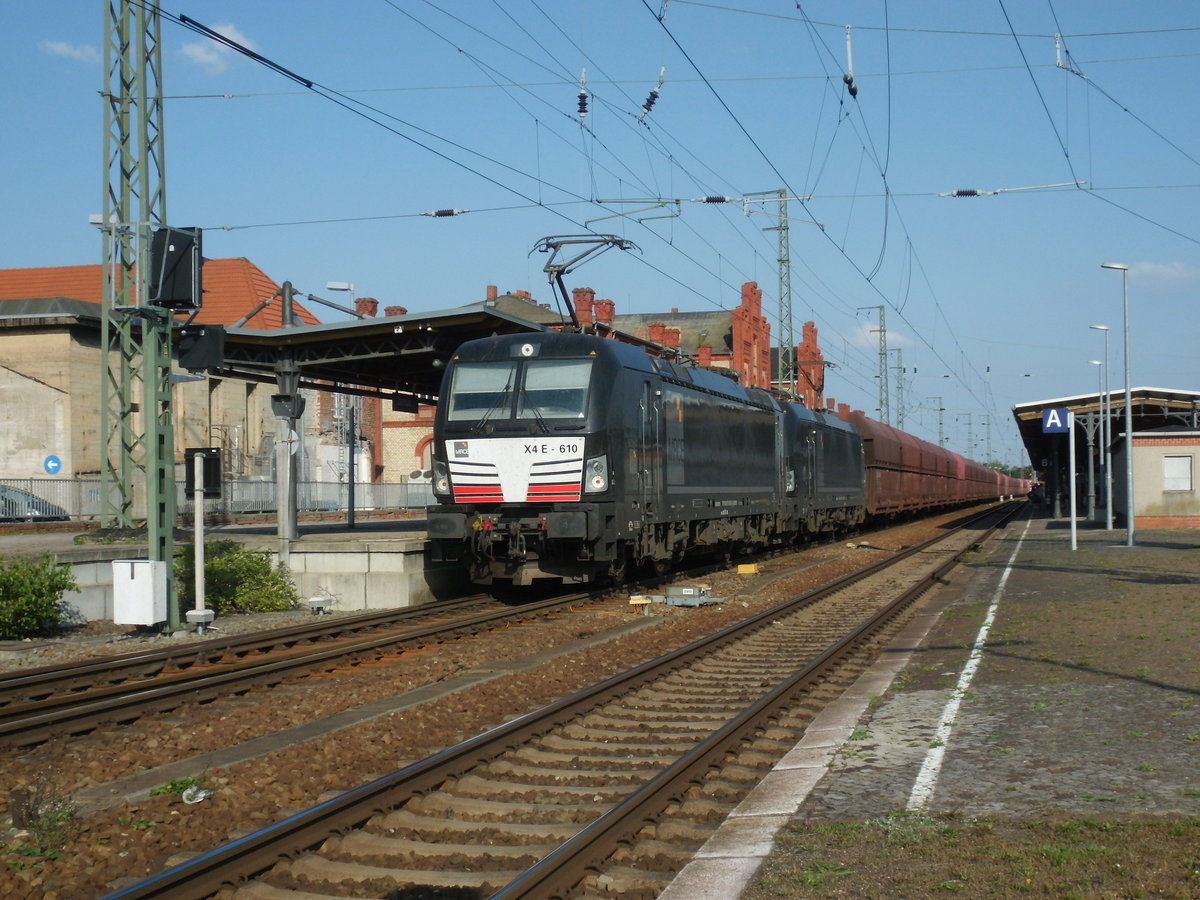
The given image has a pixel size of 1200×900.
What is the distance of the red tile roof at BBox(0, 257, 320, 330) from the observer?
181 ft

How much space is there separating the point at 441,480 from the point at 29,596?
5405mm

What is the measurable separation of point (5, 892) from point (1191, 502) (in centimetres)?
3551

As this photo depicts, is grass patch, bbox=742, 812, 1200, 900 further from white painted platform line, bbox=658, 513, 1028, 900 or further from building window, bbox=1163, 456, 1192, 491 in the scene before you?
building window, bbox=1163, 456, 1192, 491

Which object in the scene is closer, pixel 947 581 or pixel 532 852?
pixel 532 852

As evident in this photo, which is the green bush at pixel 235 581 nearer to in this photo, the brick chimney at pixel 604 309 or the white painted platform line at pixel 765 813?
the white painted platform line at pixel 765 813

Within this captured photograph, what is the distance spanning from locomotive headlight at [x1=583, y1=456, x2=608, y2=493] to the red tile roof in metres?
40.9

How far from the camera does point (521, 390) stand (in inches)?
646

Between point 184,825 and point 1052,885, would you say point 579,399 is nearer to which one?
point 184,825

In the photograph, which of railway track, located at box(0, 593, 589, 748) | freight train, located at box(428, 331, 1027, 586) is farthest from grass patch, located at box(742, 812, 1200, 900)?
freight train, located at box(428, 331, 1027, 586)

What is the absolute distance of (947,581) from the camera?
2117cm

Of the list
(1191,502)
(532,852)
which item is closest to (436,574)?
(532,852)

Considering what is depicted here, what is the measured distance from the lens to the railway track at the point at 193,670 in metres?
8.99

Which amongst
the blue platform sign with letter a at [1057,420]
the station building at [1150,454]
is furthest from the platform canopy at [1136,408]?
the blue platform sign with letter a at [1057,420]

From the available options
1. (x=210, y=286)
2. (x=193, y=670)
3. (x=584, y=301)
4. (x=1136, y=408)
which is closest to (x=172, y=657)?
(x=193, y=670)
